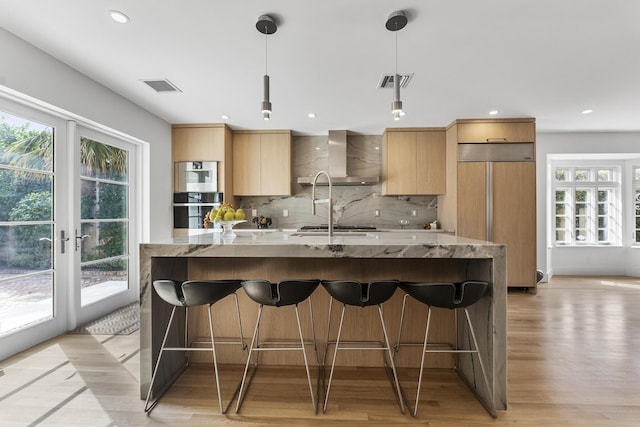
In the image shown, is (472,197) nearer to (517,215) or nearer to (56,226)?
(517,215)

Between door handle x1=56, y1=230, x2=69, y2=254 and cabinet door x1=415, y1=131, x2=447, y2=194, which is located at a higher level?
cabinet door x1=415, y1=131, x2=447, y2=194

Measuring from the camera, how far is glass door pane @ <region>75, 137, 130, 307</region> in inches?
120

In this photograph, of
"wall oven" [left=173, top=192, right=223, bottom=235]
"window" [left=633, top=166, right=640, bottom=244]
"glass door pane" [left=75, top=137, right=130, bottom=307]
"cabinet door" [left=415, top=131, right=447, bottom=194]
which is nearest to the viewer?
"glass door pane" [left=75, top=137, right=130, bottom=307]

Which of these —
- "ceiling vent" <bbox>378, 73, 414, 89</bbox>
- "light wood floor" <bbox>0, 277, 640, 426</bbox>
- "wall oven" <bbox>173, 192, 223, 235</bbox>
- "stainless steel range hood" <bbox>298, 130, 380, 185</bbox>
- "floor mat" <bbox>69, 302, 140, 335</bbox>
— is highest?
"ceiling vent" <bbox>378, 73, 414, 89</bbox>

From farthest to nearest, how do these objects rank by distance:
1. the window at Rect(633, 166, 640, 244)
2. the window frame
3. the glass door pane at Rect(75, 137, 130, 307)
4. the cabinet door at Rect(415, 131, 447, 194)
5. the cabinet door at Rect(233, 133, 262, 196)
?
the window frame
the window at Rect(633, 166, 640, 244)
the cabinet door at Rect(233, 133, 262, 196)
the cabinet door at Rect(415, 131, 447, 194)
the glass door pane at Rect(75, 137, 130, 307)

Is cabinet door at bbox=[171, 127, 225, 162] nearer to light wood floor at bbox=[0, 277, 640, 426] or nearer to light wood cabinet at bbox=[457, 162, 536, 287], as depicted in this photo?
light wood floor at bbox=[0, 277, 640, 426]

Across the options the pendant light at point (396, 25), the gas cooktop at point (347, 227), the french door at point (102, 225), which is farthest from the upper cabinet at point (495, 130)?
the french door at point (102, 225)

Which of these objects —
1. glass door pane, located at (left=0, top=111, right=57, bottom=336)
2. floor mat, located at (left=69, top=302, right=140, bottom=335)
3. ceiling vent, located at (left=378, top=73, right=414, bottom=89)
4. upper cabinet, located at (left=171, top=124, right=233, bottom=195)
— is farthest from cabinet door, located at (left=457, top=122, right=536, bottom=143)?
glass door pane, located at (left=0, top=111, right=57, bottom=336)

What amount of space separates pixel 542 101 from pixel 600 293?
113 inches

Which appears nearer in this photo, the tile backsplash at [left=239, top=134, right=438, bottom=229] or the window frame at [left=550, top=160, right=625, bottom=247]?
the tile backsplash at [left=239, top=134, right=438, bottom=229]

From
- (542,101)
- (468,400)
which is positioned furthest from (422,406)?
(542,101)

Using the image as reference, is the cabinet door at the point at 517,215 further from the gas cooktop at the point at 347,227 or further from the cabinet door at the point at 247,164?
the cabinet door at the point at 247,164

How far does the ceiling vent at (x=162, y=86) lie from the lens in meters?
2.92

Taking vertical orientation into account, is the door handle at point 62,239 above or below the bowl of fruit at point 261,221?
below
